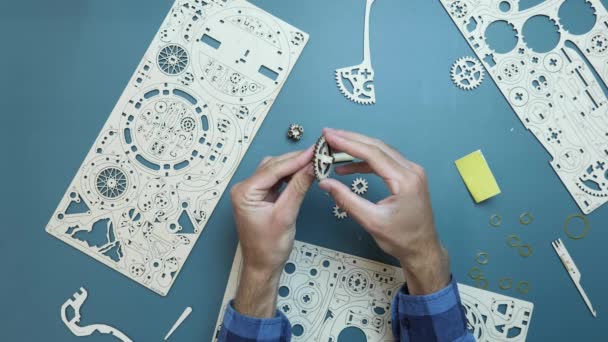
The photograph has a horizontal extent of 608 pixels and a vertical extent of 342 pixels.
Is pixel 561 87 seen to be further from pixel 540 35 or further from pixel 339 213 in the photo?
pixel 339 213

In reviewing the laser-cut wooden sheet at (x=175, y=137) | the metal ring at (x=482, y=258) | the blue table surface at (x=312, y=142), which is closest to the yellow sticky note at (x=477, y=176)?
the blue table surface at (x=312, y=142)

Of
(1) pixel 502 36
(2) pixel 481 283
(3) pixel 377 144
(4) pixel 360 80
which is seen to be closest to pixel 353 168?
(3) pixel 377 144

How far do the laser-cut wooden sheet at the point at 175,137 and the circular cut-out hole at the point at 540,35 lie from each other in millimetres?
686

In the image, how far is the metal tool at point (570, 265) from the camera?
1372 mm

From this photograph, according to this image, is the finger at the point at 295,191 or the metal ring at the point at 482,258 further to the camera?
the metal ring at the point at 482,258

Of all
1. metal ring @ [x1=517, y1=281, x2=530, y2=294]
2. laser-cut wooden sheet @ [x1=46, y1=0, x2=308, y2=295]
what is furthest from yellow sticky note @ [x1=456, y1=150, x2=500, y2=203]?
laser-cut wooden sheet @ [x1=46, y1=0, x2=308, y2=295]

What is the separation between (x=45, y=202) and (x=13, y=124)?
26cm

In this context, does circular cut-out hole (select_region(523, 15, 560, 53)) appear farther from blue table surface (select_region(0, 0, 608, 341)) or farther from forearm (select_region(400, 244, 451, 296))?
forearm (select_region(400, 244, 451, 296))

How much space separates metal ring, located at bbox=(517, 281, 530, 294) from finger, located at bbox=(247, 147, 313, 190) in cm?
77

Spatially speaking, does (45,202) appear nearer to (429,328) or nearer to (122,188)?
(122,188)

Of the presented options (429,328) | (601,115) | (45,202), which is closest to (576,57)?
(601,115)

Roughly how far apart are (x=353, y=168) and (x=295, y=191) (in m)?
0.21

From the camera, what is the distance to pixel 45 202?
1.37 meters

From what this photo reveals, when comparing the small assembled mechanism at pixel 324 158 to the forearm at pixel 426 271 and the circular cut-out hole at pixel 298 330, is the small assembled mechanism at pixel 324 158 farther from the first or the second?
the circular cut-out hole at pixel 298 330
